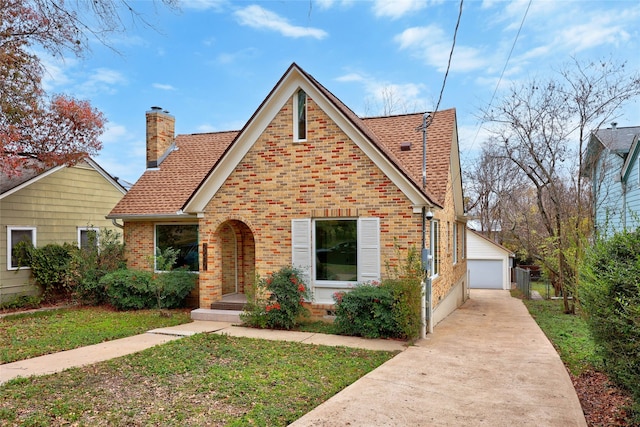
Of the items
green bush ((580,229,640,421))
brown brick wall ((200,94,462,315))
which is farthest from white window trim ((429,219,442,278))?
green bush ((580,229,640,421))

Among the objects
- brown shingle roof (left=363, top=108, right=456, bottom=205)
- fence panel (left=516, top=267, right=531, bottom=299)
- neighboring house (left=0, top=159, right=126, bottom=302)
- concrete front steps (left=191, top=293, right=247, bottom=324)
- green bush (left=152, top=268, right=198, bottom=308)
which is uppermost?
brown shingle roof (left=363, top=108, right=456, bottom=205)

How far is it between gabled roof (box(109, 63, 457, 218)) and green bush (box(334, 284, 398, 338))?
7.54 feet

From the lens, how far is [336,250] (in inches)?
420

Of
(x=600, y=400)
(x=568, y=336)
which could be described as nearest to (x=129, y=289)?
(x=600, y=400)

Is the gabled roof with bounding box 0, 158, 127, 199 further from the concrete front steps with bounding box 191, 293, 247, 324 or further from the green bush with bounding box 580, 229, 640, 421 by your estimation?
the green bush with bounding box 580, 229, 640, 421

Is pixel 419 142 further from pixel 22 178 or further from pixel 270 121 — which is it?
pixel 22 178

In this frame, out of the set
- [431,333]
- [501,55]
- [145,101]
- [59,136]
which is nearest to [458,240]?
[431,333]

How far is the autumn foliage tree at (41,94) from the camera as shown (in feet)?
12.7

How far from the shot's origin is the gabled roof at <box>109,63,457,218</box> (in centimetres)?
1038

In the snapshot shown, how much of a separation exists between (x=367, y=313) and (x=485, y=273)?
1963 centimetres

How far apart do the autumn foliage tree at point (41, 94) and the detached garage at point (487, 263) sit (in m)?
20.9

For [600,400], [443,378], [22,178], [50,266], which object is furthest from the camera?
[22,178]

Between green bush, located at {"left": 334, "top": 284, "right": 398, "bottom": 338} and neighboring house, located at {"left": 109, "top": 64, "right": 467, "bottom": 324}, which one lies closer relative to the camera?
green bush, located at {"left": 334, "top": 284, "right": 398, "bottom": 338}

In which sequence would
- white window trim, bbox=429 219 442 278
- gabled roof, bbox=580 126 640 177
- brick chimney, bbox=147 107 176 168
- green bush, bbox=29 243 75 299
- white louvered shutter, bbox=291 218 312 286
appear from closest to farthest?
white louvered shutter, bbox=291 218 312 286
white window trim, bbox=429 219 442 278
green bush, bbox=29 243 75 299
brick chimney, bbox=147 107 176 168
gabled roof, bbox=580 126 640 177
